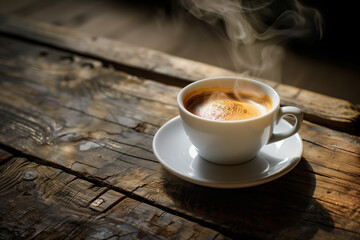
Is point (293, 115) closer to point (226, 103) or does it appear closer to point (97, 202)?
point (226, 103)

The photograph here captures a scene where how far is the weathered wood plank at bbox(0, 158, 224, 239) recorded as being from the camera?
66 centimetres

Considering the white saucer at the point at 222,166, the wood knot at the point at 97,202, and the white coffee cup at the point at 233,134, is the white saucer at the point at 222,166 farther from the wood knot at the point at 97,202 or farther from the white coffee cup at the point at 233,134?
the wood knot at the point at 97,202

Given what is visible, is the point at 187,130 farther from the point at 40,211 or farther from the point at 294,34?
the point at 294,34

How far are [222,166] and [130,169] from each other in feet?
0.76

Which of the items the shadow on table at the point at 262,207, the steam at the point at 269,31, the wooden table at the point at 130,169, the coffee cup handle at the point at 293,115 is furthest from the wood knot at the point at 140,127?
the steam at the point at 269,31

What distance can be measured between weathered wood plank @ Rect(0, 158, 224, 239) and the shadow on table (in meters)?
0.05

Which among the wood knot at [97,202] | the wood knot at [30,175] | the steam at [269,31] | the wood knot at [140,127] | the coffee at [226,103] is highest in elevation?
the coffee at [226,103]

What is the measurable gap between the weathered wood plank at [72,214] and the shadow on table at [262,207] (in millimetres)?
47

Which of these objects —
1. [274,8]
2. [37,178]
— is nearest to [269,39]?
[274,8]

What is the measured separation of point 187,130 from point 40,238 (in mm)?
395

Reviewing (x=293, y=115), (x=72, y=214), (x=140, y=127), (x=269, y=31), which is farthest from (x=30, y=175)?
(x=269, y=31)

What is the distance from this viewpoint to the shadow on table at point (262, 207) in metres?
0.66

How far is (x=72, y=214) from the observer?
0.71m

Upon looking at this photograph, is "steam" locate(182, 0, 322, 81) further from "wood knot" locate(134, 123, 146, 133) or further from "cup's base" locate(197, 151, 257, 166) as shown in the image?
"cup's base" locate(197, 151, 257, 166)
